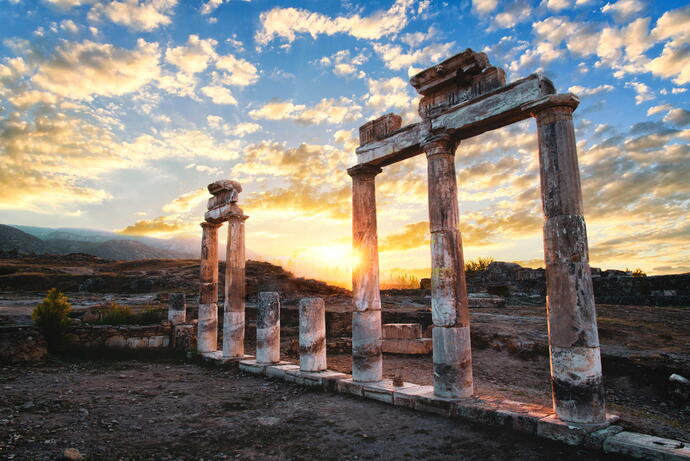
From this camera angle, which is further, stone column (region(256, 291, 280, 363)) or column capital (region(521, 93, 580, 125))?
stone column (region(256, 291, 280, 363))

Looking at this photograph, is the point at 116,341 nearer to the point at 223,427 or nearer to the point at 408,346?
the point at 223,427

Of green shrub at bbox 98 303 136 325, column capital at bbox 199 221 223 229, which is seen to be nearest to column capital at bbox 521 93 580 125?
column capital at bbox 199 221 223 229

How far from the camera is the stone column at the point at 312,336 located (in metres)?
9.91

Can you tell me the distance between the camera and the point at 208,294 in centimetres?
1366

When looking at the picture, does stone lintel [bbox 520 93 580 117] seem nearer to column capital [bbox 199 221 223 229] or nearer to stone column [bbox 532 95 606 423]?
stone column [bbox 532 95 606 423]

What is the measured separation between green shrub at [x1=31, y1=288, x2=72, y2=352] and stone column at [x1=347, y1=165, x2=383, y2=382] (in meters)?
9.01

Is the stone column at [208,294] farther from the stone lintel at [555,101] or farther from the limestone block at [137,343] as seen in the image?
the stone lintel at [555,101]

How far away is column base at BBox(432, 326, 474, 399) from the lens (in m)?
7.11

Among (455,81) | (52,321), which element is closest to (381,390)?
(455,81)

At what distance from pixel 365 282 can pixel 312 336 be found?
2165 mm

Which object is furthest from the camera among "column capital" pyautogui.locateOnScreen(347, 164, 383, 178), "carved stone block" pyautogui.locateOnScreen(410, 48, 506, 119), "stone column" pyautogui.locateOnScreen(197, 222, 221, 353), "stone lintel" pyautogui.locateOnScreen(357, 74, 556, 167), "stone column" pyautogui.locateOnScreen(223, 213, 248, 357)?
"stone column" pyautogui.locateOnScreen(197, 222, 221, 353)

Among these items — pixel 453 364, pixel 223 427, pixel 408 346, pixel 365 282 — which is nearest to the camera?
pixel 223 427

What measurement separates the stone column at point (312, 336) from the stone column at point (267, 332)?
4.69 ft

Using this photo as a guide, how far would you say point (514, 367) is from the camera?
11.8 metres
